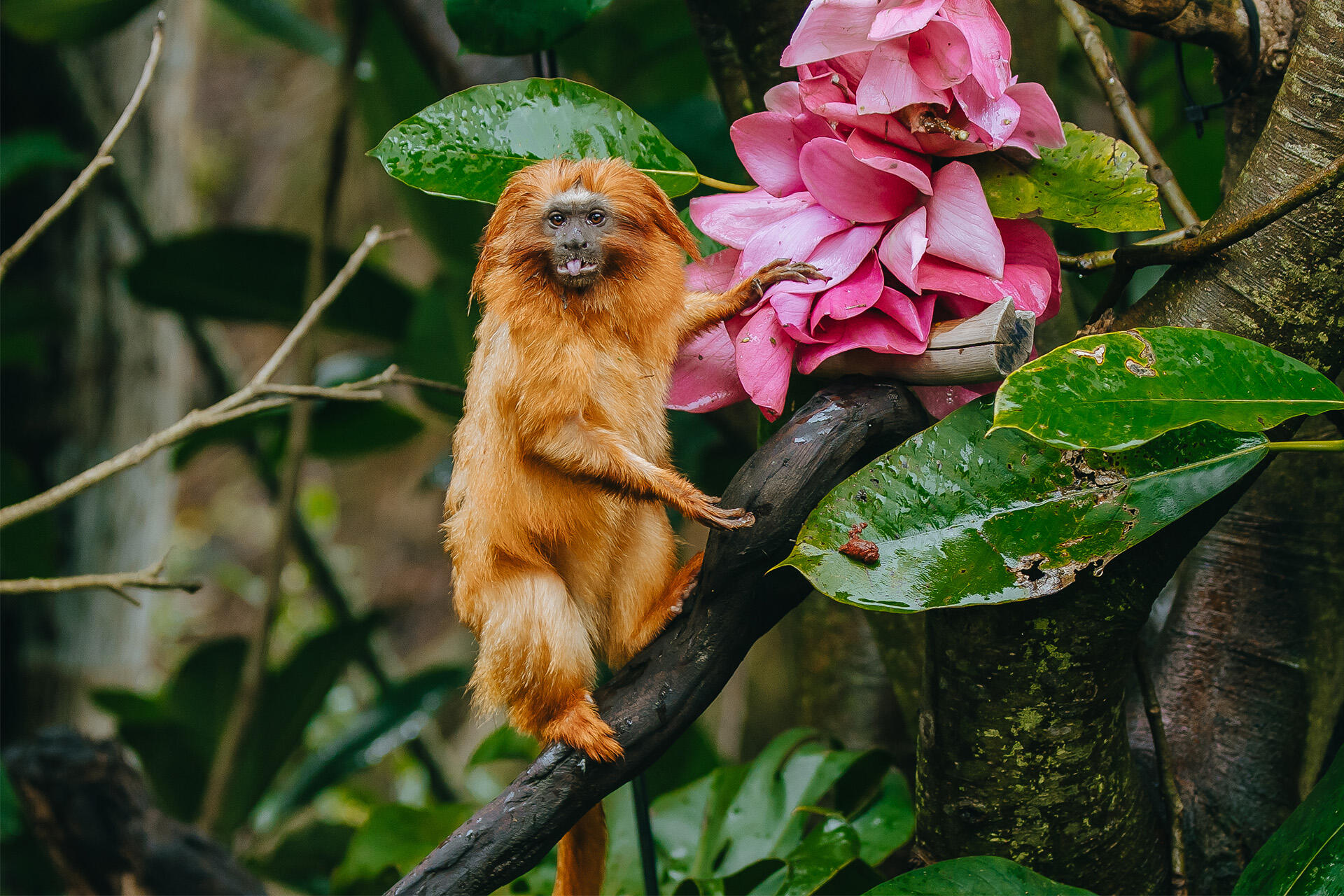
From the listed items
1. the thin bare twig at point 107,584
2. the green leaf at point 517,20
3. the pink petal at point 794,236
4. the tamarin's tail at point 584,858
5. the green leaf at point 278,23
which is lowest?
the tamarin's tail at point 584,858

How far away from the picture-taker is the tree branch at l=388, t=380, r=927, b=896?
66 cm

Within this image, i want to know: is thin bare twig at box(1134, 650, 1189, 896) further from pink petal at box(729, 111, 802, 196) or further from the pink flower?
pink petal at box(729, 111, 802, 196)

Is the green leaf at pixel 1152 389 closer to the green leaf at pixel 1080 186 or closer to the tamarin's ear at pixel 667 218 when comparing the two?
the green leaf at pixel 1080 186

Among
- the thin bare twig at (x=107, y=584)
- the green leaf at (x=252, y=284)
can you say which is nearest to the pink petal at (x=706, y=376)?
the thin bare twig at (x=107, y=584)

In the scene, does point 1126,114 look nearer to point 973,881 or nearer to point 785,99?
point 785,99

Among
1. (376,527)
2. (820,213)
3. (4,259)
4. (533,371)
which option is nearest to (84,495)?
(4,259)

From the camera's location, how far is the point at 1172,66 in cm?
170

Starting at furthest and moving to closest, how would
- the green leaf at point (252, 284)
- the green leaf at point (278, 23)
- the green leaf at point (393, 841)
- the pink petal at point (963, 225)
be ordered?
the green leaf at point (278, 23) < the green leaf at point (252, 284) < the green leaf at point (393, 841) < the pink petal at point (963, 225)

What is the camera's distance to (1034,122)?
682 mm

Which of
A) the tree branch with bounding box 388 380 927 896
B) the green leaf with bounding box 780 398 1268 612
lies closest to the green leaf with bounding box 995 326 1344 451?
the green leaf with bounding box 780 398 1268 612

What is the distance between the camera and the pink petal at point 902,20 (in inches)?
24.1

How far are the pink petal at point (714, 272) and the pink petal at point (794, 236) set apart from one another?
0.26ft

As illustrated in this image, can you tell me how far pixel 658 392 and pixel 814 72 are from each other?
0.94 feet

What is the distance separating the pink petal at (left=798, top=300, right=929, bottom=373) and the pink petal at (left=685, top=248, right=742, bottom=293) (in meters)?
0.15
